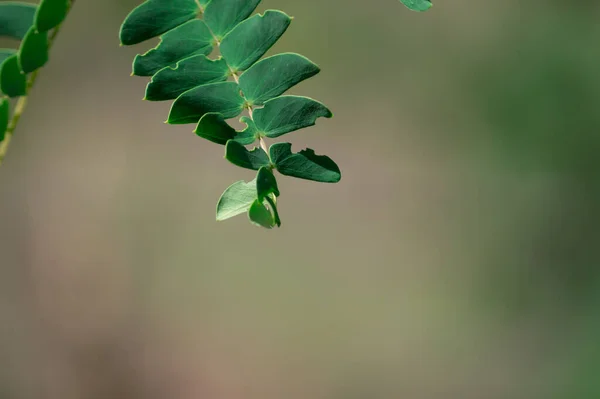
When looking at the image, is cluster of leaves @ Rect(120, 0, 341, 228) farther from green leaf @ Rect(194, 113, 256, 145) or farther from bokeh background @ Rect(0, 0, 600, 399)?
bokeh background @ Rect(0, 0, 600, 399)

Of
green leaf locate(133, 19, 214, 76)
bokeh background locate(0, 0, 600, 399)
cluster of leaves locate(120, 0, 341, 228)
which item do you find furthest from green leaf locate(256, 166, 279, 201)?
bokeh background locate(0, 0, 600, 399)

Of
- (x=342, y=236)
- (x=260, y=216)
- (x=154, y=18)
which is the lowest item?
(x=342, y=236)

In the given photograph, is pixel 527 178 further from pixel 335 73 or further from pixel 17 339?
pixel 17 339

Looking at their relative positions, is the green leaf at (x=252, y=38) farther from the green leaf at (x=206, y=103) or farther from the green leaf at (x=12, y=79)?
the green leaf at (x=12, y=79)

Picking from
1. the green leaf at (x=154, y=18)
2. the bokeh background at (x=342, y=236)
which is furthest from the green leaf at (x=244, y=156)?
the bokeh background at (x=342, y=236)

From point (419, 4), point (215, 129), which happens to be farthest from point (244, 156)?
point (419, 4)

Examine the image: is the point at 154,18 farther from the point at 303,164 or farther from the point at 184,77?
the point at 303,164
